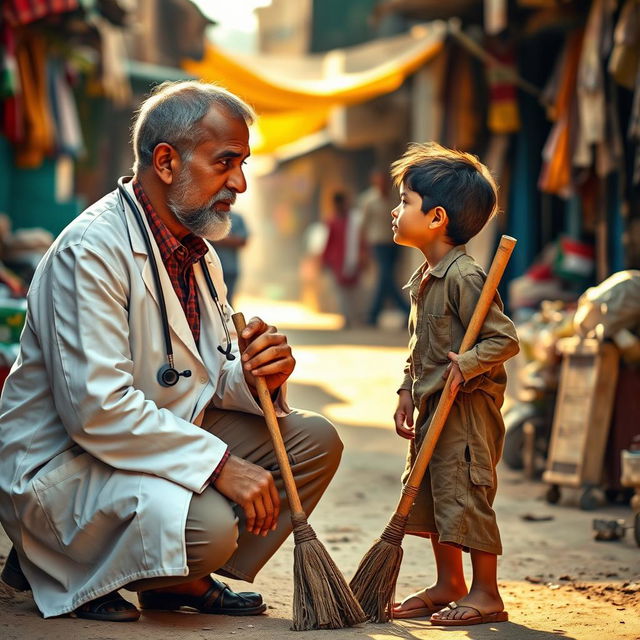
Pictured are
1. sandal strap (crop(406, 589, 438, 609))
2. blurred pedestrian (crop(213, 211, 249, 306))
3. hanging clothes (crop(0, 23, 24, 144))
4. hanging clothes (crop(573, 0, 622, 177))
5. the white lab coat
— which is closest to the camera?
the white lab coat

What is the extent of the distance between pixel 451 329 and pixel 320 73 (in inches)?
568

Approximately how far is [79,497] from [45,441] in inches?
8.3

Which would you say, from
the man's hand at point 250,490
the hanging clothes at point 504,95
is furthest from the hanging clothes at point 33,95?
the man's hand at point 250,490

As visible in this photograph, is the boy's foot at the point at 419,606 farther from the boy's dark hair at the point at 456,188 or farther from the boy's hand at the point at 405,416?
the boy's dark hair at the point at 456,188

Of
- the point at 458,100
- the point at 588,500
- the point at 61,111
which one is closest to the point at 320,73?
the point at 458,100

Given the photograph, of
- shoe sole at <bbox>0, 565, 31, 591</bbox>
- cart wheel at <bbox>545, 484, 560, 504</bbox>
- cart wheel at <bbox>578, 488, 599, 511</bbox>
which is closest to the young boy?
shoe sole at <bbox>0, 565, 31, 591</bbox>

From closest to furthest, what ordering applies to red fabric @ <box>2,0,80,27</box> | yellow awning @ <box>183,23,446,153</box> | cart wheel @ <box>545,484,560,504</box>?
cart wheel @ <box>545,484,560,504</box> < red fabric @ <box>2,0,80,27</box> < yellow awning @ <box>183,23,446,153</box>

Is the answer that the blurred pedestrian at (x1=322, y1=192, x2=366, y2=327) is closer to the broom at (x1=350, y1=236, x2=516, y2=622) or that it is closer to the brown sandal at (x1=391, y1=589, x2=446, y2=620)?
the brown sandal at (x1=391, y1=589, x2=446, y2=620)

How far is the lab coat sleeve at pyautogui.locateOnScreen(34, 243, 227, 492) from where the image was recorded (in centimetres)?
304

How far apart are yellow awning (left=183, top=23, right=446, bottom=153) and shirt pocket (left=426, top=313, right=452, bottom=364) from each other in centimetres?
837

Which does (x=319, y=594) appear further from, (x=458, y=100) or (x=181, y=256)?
(x=458, y=100)

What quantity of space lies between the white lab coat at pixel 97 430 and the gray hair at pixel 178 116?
10.7 inches

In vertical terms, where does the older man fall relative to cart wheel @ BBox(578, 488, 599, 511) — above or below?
above

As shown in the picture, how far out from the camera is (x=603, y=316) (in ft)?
17.2
